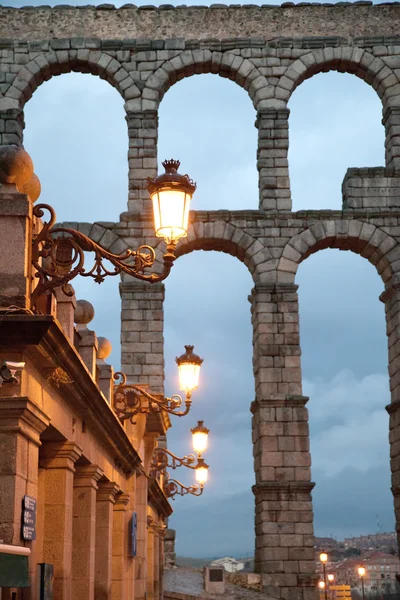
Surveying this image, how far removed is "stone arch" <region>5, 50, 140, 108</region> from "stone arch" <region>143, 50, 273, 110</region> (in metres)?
0.57

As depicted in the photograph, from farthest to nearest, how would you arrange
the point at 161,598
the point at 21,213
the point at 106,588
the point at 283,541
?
the point at 283,541 < the point at 161,598 < the point at 106,588 < the point at 21,213

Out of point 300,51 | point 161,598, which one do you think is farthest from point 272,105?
point 161,598

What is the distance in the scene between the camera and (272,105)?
91.4 ft

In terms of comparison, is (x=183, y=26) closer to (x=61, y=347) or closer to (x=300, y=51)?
(x=300, y=51)

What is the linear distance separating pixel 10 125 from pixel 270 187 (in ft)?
24.4

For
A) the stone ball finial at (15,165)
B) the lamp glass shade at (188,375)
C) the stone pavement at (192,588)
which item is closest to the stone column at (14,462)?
the stone ball finial at (15,165)

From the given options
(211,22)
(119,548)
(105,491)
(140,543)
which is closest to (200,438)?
(140,543)

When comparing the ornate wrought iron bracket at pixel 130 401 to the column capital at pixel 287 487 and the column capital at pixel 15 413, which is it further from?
the column capital at pixel 287 487

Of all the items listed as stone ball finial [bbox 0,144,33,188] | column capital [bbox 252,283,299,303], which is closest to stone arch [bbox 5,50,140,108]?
column capital [bbox 252,283,299,303]

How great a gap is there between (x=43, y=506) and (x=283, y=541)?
16542 millimetres

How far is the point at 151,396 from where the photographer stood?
1309 centimetres

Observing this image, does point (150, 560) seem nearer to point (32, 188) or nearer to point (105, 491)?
point (105, 491)

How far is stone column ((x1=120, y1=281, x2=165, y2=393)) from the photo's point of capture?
25.8 meters

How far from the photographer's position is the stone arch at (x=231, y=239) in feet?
88.4
